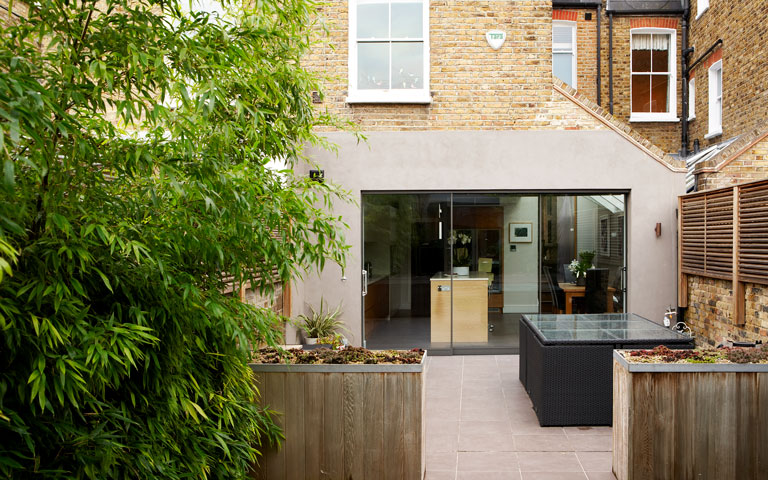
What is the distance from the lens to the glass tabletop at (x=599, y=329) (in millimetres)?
5453

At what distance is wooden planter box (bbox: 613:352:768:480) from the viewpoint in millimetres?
3824

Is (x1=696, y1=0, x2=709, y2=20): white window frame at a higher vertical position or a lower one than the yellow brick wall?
higher

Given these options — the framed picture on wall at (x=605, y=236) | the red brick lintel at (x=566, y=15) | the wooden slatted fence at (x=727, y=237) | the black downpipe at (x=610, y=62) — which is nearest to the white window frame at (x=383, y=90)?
the framed picture on wall at (x=605, y=236)

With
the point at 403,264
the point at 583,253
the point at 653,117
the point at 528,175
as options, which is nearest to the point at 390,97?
the point at 528,175

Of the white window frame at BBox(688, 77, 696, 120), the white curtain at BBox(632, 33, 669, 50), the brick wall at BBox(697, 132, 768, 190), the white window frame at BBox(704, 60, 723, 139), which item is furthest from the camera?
the white curtain at BBox(632, 33, 669, 50)

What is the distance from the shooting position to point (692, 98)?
12297 mm

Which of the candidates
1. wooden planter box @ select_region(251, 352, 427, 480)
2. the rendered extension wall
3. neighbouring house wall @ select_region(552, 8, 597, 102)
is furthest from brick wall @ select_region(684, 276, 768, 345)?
neighbouring house wall @ select_region(552, 8, 597, 102)

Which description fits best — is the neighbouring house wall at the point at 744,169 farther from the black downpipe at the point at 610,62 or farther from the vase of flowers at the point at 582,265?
the black downpipe at the point at 610,62

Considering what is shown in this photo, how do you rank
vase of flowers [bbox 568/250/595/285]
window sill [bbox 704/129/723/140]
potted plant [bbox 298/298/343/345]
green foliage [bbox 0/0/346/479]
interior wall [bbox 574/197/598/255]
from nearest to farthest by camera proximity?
1. green foliage [bbox 0/0/346/479]
2. potted plant [bbox 298/298/343/345]
3. interior wall [bbox 574/197/598/255]
4. vase of flowers [bbox 568/250/595/285]
5. window sill [bbox 704/129/723/140]

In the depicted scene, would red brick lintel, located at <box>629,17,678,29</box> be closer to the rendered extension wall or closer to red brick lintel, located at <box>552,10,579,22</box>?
red brick lintel, located at <box>552,10,579,22</box>

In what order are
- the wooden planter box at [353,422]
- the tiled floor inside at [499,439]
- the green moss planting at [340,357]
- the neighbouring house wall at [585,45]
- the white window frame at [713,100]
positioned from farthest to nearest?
the neighbouring house wall at [585,45], the white window frame at [713,100], the tiled floor inside at [499,439], the green moss planting at [340,357], the wooden planter box at [353,422]

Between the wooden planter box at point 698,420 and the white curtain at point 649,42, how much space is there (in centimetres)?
1048

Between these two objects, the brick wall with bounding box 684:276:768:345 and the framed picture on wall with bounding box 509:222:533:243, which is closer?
the brick wall with bounding box 684:276:768:345

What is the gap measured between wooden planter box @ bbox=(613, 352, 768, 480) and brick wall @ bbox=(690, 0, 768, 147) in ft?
23.7
